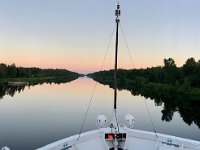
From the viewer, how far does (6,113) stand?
40188 millimetres

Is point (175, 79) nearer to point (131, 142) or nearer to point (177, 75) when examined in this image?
point (177, 75)

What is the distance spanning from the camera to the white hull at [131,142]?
1193cm

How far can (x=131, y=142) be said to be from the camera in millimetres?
12875

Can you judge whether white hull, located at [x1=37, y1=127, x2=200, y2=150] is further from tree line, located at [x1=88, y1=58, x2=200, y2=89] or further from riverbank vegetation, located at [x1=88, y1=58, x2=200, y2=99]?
tree line, located at [x1=88, y1=58, x2=200, y2=89]

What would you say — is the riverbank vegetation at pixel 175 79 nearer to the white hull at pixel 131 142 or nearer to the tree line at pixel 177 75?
the tree line at pixel 177 75

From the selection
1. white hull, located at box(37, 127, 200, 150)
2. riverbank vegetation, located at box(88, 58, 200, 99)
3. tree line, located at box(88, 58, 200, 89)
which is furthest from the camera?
tree line, located at box(88, 58, 200, 89)

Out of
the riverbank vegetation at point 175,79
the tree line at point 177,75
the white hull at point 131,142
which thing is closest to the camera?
the white hull at point 131,142

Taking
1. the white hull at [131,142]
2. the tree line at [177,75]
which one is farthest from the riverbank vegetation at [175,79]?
the white hull at [131,142]

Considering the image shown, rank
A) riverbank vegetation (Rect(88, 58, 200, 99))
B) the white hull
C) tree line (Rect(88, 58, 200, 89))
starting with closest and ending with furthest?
1. the white hull
2. riverbank vegetation (Rect(88, 58, 200, 99))
3. tree line (Rect(88, 58, 200, 89))

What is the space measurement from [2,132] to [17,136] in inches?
102

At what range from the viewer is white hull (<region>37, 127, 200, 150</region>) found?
39.1 ft

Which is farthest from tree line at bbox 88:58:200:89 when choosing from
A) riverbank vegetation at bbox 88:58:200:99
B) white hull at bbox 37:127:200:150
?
white hull at bbox 37:127:200:150

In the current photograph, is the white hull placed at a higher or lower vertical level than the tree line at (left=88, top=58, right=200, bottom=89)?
lower

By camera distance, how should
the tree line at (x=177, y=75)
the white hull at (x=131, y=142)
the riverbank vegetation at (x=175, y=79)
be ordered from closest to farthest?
the white hull at (x=131, y=142), the riverbank vegetation at (x=175, y=79), the tree line at (x=177, y=75)
